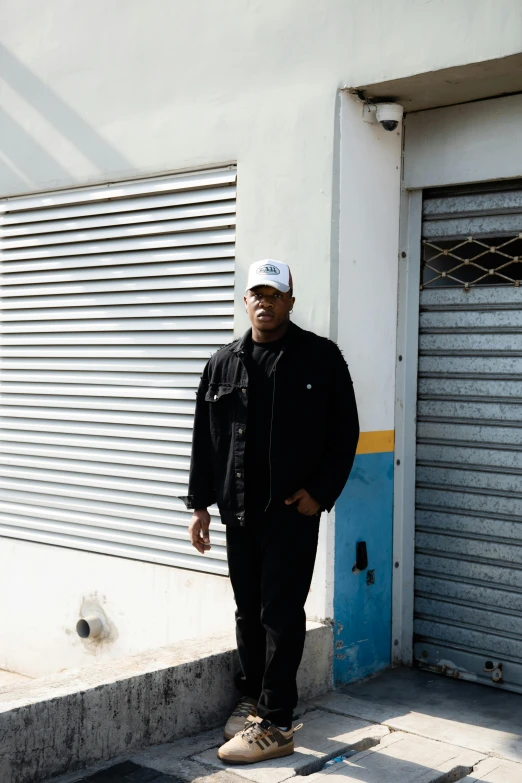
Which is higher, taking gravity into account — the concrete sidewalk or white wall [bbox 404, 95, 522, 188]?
white wall [bbox 404, 95, 522, 188]

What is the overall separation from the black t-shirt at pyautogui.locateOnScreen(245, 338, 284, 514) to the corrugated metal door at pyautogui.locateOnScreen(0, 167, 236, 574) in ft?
4.86

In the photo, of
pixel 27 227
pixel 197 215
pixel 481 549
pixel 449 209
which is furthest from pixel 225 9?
pixel 481 549

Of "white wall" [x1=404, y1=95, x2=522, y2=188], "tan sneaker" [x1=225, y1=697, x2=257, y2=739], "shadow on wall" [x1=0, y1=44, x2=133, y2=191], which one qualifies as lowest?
"tan sneaker" [x1=225, y1=697, x2=257, y2=739]

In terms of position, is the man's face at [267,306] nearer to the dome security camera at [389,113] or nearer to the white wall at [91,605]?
the dome security camera at [389,113]

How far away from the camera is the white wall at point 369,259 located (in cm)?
530

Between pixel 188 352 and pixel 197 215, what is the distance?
89cm

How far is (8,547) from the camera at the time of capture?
23.8ft

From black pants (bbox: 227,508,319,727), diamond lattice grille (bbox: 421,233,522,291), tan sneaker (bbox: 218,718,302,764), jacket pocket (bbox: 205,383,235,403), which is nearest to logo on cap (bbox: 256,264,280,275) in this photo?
jacket pocket (bbox: 205,383,235,403)

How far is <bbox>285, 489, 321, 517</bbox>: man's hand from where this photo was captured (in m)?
4.27

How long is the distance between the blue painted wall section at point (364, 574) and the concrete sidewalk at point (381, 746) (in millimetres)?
224

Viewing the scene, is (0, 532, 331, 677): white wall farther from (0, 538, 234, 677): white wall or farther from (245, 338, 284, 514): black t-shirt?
(245, 338, 284, 514): black t-shirt

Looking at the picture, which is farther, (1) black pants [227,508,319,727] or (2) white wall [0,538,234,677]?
(2) white wall [0,538,234,677]

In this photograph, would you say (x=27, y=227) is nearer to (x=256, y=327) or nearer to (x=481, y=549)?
(x=256, y=327)

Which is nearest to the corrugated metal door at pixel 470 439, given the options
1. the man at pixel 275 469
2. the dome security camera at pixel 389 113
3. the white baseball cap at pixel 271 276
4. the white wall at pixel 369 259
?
the white wall at pixel 369 259
